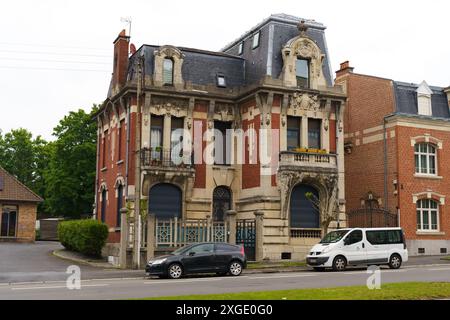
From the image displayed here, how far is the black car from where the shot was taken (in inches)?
887

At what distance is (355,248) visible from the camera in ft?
85.3

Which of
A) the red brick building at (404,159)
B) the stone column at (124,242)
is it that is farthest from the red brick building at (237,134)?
the red brick building at (404,159)

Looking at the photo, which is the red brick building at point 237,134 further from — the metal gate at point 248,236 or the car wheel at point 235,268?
the car wheel at point 235,268

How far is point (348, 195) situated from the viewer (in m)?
39.6

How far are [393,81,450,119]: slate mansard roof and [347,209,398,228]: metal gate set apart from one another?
636 cm

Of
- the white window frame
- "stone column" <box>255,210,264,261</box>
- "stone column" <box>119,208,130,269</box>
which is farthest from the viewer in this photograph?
the white window frame

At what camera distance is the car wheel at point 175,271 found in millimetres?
22453

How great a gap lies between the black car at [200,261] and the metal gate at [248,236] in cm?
626

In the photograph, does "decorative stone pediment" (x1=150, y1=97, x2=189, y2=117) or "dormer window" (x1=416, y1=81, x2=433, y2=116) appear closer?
"decorative stone pediment" (x1=150, y1=97, x2=189, y2=117)

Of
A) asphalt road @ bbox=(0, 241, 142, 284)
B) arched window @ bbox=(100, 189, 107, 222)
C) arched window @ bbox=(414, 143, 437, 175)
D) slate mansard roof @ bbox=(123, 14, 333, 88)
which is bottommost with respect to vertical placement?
asphalt road @ bbox=(0, 241, 142, 284)

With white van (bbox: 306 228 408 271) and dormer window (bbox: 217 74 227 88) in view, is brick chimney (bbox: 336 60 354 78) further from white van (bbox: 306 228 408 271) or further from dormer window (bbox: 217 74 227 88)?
white van (bbox: 306 228 408 271)

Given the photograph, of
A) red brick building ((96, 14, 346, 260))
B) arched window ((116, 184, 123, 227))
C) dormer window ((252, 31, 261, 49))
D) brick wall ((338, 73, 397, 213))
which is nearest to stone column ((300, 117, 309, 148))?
red brick building ((96, 14, 346, 260))
